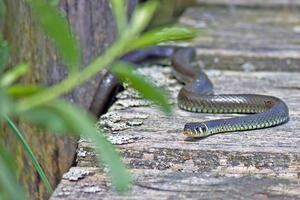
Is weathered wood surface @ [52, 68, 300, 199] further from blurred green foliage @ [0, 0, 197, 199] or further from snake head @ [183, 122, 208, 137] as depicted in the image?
blurred green foliage @ [0, 0, 197, 199]

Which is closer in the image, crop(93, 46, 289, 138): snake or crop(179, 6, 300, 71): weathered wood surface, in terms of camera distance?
crop(93, 46, 289, 138): snake

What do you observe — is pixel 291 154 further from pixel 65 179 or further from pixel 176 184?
pixel 65 179

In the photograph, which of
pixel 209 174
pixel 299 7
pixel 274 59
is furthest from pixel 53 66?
pixel 299 7

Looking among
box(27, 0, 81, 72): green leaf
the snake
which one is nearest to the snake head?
the snake

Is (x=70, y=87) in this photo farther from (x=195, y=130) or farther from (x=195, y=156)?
Answer: (x=195, y=130)

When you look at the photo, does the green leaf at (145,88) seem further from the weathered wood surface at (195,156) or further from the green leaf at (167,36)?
the weathered wood surface at (195,156)

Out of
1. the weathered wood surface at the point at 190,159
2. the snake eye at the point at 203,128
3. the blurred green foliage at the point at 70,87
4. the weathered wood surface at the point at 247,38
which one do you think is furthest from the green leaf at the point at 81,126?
the weathered wood surface at the point at 247,38

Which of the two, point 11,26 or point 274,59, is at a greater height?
point 11,26
